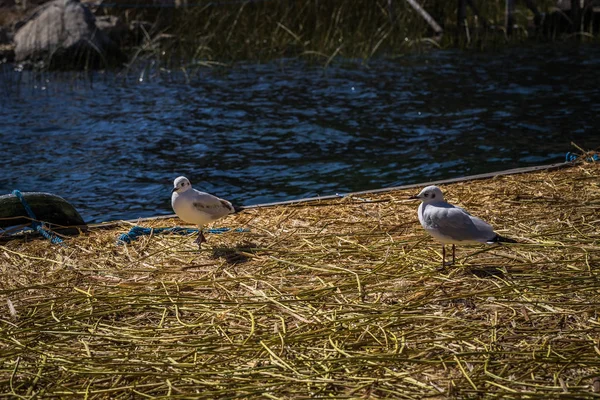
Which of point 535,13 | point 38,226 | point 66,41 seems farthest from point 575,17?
point 38,226

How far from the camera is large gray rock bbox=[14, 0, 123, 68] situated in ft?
52.3

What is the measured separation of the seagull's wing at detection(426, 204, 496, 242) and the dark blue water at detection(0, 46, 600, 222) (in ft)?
13.7

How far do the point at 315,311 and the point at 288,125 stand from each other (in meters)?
7.56

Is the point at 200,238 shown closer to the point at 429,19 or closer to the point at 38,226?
the point at 38,226

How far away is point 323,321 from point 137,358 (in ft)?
3.27

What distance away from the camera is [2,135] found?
11.8 m

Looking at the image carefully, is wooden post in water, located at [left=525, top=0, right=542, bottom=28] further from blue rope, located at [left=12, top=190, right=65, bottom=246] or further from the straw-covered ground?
blue rope, located at [left=12, top=190, right=65, bottom=246]

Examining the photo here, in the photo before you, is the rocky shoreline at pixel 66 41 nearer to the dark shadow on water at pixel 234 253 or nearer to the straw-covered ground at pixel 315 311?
the straw-covered ground at pixel 315 311

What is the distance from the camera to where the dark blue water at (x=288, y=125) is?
9.58 meters

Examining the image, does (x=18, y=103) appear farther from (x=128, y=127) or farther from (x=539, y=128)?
(x=539, y=128)

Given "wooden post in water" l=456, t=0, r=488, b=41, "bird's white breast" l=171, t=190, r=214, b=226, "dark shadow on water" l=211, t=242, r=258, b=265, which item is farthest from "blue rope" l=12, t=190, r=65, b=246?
"wooden post in water" l=456, t=0, r=488, b=41

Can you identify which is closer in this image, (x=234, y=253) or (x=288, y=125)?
(x=234, y=253)

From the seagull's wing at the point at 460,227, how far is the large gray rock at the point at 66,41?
12189 mm

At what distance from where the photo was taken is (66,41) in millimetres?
15898
